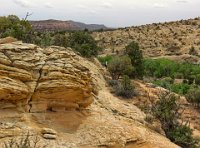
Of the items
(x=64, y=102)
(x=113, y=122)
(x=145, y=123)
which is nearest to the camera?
(x=64, y=102)

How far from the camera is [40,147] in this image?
1224 centimetres

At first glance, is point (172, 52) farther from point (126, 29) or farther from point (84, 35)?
point (84, 35)

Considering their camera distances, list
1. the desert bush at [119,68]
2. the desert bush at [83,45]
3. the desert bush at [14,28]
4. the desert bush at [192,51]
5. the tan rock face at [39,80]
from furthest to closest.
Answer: the desert bush at [192,51], the desert bush at [83,45], the desert bush at [119,68], the desert bush at [14,28], the tan rock face at [39,80]

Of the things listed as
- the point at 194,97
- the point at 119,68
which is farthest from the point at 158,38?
the point at 119,68

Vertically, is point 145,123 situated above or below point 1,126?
below

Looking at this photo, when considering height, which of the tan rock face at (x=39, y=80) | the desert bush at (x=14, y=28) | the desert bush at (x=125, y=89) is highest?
the desert bush at (x=14, y=28)

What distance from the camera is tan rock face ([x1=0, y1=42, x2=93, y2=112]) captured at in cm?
1318

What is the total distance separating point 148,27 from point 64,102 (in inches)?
2175

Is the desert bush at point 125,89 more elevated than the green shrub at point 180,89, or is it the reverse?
the desert bush at point 125,89

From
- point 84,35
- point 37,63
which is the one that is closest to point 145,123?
point 37,63

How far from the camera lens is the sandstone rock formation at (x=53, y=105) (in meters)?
13.0

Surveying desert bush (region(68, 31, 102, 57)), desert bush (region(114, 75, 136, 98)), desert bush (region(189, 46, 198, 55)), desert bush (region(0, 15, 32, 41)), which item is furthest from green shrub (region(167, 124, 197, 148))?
desert bush (region(189, 46, 198, 55))

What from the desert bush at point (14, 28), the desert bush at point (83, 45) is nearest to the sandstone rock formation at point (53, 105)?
the desert bush at point (14, 28)

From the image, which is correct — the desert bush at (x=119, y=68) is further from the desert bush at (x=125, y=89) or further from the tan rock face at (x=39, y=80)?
the tan rock face at (x=39, y=80)
